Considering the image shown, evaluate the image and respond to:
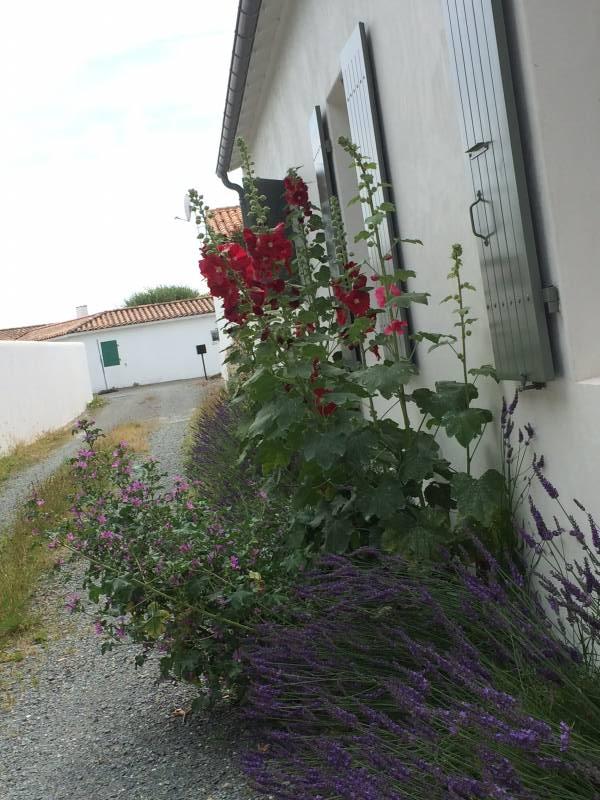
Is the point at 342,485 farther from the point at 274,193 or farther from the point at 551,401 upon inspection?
the point at 274,193

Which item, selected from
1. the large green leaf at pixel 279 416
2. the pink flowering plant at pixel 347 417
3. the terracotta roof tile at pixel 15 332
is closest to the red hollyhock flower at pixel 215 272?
the pink flowering plant at pixel 347 417

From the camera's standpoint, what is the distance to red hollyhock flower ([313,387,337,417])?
4.01 meters

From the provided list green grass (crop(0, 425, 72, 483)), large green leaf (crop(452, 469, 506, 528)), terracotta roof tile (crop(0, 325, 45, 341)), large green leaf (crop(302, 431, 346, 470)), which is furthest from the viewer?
terracotta roof tile (crop(0, 325, 45, 341))

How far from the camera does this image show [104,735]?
4.25 meters

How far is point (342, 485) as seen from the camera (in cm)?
413

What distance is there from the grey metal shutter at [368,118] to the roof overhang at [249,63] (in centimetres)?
219

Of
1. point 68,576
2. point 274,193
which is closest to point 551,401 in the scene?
point 68,576

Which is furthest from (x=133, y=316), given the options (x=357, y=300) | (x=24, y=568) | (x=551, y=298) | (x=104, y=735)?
(x=551, y=298)

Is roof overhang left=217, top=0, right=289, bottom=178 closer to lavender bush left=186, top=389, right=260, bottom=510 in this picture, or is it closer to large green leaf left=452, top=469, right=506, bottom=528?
lavender bush left=186, top=389, right=260, bottom=510

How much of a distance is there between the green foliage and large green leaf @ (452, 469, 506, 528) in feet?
182

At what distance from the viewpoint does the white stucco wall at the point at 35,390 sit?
21438mm

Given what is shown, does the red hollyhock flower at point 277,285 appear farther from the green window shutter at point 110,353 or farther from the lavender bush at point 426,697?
the green window shutter at point 110,353

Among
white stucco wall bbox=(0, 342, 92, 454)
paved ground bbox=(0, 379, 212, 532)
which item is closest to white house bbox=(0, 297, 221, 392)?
paved ground bbox=(0, 379, 212, 532)

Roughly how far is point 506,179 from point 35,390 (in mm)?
22792
